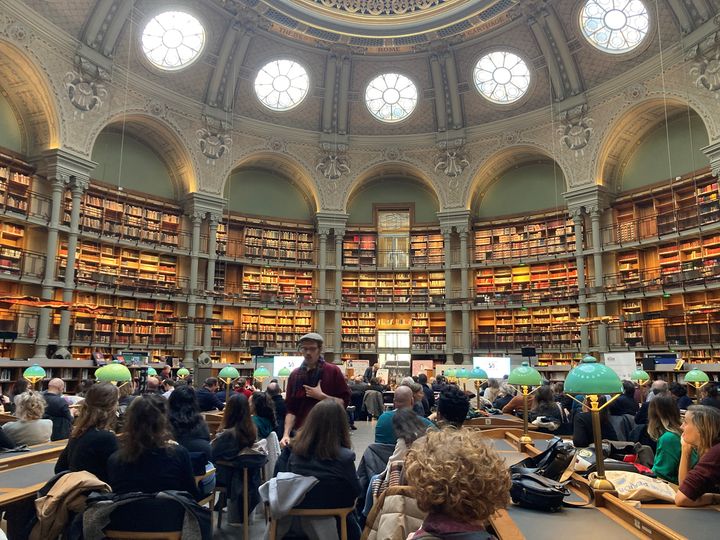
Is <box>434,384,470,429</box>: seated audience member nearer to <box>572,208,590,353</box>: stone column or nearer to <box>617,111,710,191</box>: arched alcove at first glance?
<box>572,208,590,353</box>: stone column

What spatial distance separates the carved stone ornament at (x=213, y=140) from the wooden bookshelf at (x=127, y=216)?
7.87 ft

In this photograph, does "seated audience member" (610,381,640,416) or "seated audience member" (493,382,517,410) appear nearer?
"seated audience member" (610,381,640,416)

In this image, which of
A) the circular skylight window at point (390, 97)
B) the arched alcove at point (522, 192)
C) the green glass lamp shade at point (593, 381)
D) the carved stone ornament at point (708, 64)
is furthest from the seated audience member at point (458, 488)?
the circular skylight window at point (390, 97)

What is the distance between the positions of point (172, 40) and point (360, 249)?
10.6 meters

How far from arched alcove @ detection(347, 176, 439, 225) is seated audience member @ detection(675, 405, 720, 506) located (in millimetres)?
20564

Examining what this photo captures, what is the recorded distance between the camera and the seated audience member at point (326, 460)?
112 inches

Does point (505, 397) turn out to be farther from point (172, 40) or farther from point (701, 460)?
point (172, 40)

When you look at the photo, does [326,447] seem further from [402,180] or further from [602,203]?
[402,180]

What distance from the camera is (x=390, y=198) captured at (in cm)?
2380

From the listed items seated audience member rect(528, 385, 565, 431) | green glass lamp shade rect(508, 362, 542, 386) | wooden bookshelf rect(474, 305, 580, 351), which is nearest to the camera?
green glass lamp shade rect(508, 362, 542, 386)

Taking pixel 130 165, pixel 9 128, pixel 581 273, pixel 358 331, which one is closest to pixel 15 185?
pixel 9 128

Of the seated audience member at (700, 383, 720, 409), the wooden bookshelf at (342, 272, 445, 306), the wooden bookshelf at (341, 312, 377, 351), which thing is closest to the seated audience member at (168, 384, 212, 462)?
the seated audience member at (700, 383, 720, 409)

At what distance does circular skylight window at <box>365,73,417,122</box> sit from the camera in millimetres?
22297

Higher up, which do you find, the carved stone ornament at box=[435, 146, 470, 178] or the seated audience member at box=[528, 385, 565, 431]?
the carved stone ornament at box=[435, 146, 470, 178]
